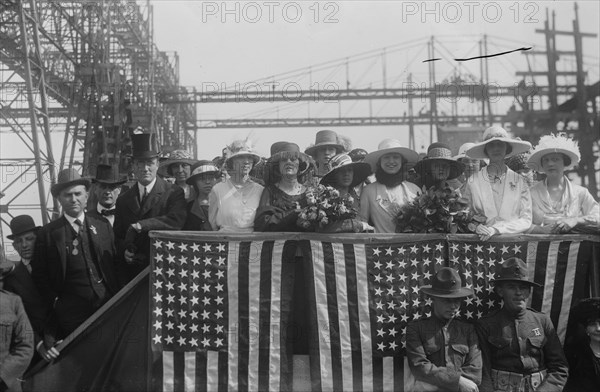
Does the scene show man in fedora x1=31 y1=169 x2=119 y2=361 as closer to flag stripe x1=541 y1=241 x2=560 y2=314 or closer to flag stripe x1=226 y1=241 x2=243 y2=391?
flag stripe x1=226 y1=241 x2=243 y2=391

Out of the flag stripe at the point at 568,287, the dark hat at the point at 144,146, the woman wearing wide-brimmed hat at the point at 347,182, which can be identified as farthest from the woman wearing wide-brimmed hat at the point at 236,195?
the flag stripe at the point at 568,287

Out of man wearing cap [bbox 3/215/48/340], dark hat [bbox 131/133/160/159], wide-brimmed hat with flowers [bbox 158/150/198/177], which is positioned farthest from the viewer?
wide-brimmed hat with flowers [bbox 158/150/198/177]

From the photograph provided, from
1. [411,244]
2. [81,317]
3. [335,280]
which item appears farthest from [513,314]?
[81,317]

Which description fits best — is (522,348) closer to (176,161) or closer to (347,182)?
(347,182)

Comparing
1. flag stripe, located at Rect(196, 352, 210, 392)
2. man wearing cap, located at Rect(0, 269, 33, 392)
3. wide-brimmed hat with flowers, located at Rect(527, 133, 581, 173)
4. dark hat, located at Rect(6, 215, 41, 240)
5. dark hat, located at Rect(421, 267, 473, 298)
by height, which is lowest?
flag stripe, located at Rect(196, 352, 210, 392)

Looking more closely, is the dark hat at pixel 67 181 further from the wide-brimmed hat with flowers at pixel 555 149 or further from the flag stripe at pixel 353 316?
the wide-brimmed hat with flowers at pixel 555 149

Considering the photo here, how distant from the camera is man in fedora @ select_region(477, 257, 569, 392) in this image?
5.10m

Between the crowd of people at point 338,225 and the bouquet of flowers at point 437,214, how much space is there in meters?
0.08

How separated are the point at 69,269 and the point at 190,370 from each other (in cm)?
141

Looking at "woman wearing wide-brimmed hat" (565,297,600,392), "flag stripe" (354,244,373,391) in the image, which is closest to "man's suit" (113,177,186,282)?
"flag stripe" (354,244,373,391)

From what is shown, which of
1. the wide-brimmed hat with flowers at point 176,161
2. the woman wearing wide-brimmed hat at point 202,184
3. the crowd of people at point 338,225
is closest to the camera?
the crowd of people at point 338,225

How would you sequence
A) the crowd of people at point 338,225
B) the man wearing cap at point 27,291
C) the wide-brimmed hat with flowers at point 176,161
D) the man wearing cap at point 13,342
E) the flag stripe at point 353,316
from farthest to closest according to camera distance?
the wide-brimmed hat with flowers at point 176,161 → the flag stripe at point 353,316 → the man wearing cap at point 27,291 → the crowd of people at point 338,225 → the man wearing cap at point 13,342

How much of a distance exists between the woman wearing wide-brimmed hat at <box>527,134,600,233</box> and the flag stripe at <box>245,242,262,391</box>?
8.72ft

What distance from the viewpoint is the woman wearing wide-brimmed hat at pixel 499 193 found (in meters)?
5.69
